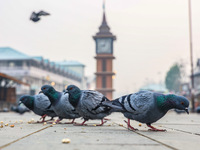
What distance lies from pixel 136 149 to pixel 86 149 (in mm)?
571

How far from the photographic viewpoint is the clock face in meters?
61.9

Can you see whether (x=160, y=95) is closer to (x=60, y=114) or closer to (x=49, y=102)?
(x=60, y=114)

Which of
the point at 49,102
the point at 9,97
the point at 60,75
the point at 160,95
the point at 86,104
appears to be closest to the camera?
the point at 160,95

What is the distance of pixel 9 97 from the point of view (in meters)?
29.0

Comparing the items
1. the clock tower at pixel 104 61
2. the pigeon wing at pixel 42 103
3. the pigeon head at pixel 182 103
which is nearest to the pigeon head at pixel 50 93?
the pigeon wing at pixel 42 103

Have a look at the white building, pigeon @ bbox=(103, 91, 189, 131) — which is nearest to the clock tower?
the white building

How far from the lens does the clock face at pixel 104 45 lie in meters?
61.9

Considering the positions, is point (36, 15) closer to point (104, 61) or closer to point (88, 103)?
point (88, 103)

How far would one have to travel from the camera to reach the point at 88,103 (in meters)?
6.63

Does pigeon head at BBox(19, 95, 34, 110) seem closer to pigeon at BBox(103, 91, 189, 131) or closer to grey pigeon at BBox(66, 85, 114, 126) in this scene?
grey pigeon at BBox(66, 85, 114, 126)

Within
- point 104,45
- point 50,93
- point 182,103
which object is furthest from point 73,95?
point 104,45

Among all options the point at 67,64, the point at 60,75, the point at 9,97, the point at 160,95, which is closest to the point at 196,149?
the point at 160,95

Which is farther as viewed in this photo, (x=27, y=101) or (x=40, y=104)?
(x=27, y=101)

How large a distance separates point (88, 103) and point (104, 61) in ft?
185
